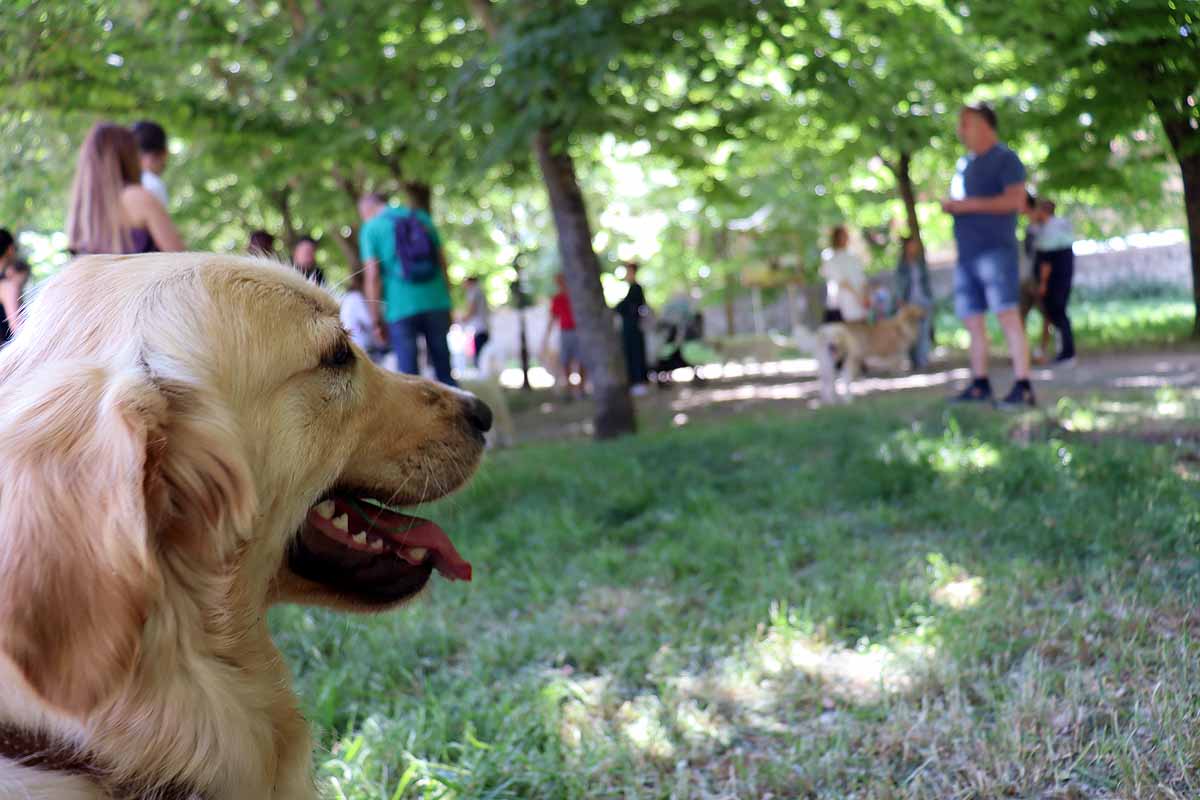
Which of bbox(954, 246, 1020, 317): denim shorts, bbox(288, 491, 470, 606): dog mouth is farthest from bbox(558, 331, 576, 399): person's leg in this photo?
bbox(288, 491, 470, 606): dog mouth

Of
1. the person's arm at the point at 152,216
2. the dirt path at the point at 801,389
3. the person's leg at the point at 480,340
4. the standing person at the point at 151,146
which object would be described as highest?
the standing person at the point at 151,146

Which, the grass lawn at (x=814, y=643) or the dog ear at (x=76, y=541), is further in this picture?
the grass lawn at (x=814, y=643)

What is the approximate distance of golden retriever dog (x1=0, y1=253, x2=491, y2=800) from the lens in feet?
4.32

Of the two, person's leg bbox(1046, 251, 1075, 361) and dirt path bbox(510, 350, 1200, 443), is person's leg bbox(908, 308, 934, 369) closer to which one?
dirt path bbox(510, 350, 1200, 443)

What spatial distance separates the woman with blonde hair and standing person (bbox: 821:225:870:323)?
9.06m

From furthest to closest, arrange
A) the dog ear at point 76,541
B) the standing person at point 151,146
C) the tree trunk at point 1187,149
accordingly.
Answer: the standing person at point 151,146
the tree trunk at point 1187,149
the dog ear at point 76,541

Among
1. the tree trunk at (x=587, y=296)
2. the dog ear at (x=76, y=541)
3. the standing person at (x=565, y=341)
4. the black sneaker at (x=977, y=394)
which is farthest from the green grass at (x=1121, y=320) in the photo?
the dog ear at (x=76, y=541)

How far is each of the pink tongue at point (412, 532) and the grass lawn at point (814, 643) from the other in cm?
64

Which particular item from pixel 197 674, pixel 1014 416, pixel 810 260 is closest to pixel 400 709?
pixel 197 674

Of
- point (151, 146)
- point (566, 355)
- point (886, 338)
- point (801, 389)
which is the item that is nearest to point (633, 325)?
point (566, 355)

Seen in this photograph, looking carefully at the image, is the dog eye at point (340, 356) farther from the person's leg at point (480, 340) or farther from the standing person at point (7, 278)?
the person's leg at point (480, 340)

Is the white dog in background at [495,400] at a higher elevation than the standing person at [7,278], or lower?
lower

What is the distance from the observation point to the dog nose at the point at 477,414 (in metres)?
2.43

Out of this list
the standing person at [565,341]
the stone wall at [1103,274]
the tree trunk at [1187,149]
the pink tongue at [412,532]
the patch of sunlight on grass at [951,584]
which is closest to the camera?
the pink tongue at [412,532]
